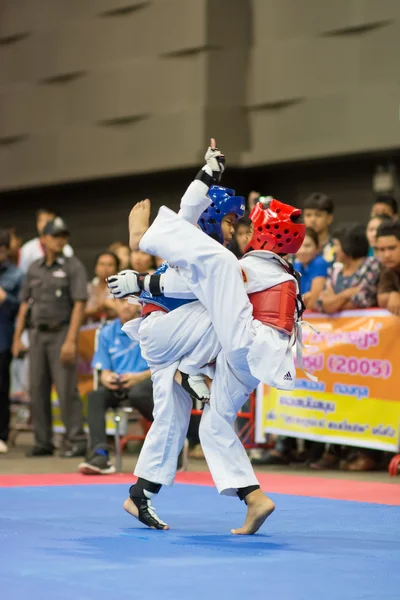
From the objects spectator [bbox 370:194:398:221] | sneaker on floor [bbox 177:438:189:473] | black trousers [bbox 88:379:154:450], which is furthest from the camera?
spectator [bbox 370:194:398:221]

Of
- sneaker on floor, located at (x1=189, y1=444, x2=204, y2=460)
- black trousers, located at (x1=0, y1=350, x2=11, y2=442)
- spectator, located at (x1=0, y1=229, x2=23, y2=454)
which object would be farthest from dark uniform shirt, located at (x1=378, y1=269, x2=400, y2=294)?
black trousers, located at (x1=0, y1=350, x2=11, y2=442)

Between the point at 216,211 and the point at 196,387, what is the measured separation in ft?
2.76

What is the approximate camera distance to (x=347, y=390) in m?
7.90

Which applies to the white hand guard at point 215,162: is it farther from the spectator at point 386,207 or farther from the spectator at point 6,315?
the spectator at point 6,315

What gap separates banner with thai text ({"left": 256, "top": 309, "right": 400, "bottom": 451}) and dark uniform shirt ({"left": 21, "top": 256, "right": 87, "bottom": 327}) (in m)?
1.91

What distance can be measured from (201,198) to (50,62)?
34.3 feet

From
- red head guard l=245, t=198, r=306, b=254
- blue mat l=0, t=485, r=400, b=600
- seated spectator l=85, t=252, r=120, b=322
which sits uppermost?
red head guard l=245, t=198, r=306, b=254

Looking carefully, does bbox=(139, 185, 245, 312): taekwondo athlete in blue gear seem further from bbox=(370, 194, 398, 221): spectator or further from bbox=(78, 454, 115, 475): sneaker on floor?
bbox=(370, 194, 398, 221): spectator

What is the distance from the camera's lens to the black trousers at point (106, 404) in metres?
7.70

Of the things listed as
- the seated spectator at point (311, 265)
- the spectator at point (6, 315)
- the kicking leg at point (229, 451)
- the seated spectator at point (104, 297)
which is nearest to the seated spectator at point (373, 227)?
the seated spectator at point (311, 265)

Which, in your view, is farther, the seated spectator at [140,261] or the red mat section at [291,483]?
the seated spectator at [140,261]

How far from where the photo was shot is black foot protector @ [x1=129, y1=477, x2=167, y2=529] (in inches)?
185

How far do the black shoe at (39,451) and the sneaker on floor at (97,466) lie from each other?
1687mm

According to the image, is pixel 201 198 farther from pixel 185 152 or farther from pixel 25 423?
pixel 185 152
